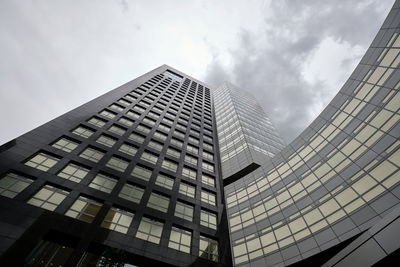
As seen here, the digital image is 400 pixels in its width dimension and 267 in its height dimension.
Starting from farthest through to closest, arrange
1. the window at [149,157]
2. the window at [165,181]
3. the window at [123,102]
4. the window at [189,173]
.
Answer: the window at [123,102] → the window at [189,173] → the window at [149,157] → the window at [165,181]

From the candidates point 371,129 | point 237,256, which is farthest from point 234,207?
point 371,129

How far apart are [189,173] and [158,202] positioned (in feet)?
26.6

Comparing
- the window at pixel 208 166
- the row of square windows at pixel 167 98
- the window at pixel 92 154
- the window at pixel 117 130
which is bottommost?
the window at pixel 92 154

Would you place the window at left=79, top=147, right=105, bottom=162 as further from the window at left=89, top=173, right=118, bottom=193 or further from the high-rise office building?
the window at left=89, top=173, right=118, bottom=193

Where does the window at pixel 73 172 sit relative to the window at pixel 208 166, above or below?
below

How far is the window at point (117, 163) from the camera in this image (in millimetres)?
26938

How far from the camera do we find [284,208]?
75.7 feet

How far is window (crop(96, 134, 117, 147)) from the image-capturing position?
29.8m

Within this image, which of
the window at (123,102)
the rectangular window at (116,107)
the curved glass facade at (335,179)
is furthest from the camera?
the window at (123,102)

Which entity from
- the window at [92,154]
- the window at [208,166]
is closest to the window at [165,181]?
the window at [208,166]

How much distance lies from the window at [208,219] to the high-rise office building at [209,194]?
0.93 feet

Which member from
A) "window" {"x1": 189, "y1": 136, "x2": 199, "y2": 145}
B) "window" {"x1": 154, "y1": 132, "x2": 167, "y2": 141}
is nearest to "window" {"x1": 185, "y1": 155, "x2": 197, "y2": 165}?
"window" {"x1": 189, "y1": 136, "x2": 199, "y2": 145}

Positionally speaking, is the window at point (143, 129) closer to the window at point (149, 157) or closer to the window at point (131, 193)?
the window at point (149, 157)

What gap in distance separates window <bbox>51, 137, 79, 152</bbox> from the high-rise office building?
0.23m
